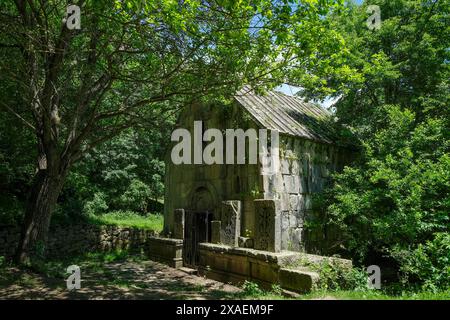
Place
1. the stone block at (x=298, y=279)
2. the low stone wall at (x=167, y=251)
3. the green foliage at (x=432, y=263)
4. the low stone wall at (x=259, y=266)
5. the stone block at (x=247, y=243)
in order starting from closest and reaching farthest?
the green foliage at (x=432, y=263)
the stone block at (x=298, y=279)
the low stone wall at (x=259, y=266)
the stone block at (x=247, y=243)
the low stone wall at (x=167, y=251)

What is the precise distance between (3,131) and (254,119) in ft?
27.9

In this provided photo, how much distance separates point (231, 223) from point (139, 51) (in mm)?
5037

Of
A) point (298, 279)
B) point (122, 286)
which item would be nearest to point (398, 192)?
point (298, 279)

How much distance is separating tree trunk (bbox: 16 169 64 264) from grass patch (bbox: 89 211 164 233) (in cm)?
741

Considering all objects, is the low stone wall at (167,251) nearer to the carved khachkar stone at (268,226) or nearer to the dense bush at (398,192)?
the carved khachkar stone at (268,226)

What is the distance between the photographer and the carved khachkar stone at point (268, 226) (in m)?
8.27

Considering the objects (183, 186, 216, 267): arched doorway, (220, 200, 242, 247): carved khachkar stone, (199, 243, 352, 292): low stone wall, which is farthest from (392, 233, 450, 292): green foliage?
(183, 186, 216, 267): arched doorway

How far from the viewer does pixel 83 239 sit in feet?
47.8

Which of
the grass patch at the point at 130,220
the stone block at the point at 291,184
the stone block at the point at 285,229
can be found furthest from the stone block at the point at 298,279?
the grass patch at the point at 130,220

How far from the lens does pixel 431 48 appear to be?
10.1 metres

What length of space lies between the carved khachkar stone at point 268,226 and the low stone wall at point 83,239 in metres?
6.98

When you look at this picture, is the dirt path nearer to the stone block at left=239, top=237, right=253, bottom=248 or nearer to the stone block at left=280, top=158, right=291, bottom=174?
the stone block at left=239, top=237, right=253, bottom=248
